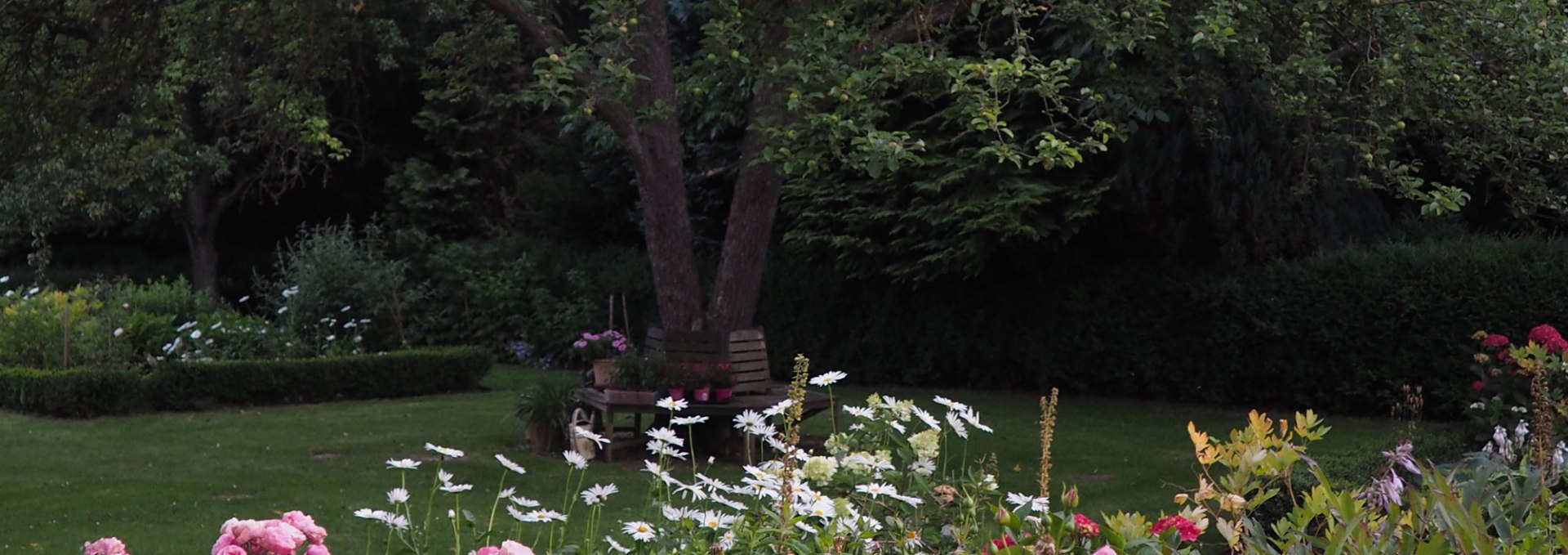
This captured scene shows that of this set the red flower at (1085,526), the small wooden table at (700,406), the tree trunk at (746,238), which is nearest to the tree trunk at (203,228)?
the small wooden table at (700,406)

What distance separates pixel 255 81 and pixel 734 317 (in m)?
4.10

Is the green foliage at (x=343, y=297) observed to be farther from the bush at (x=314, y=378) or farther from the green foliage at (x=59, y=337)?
the green foliage at (x=59, y=337)

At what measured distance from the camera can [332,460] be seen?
955cm

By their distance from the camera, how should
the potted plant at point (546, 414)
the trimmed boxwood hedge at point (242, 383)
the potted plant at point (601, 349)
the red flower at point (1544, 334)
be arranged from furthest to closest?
the trimmed boxwood hedge at point (242, 383)
the potted plant at point (601, 349)
the potted plant at point (546, 414)
the red flower at point (1544, 334)

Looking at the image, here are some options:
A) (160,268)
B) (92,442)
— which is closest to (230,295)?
(160,268)

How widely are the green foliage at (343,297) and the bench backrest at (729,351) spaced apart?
21.0ft

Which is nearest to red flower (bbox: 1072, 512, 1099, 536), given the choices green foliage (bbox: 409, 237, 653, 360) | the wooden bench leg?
the wooden bench leg

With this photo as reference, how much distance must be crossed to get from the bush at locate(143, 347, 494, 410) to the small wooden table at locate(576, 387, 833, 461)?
4688 millimetres

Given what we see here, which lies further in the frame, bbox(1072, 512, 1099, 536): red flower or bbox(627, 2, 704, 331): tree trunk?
bbox(627, 2, 704, 331): tree trunk

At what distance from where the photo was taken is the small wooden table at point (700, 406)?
29.4 ft

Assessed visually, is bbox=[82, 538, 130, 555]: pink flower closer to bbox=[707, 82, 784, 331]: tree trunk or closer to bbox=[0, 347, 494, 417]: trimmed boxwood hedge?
bbox=[707, 82, 784, 331]: tree trunk

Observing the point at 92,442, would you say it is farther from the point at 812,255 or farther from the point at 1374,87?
the point at 1374,87

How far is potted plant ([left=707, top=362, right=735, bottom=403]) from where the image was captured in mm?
9125

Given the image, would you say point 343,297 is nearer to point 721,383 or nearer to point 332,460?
point 332,460
